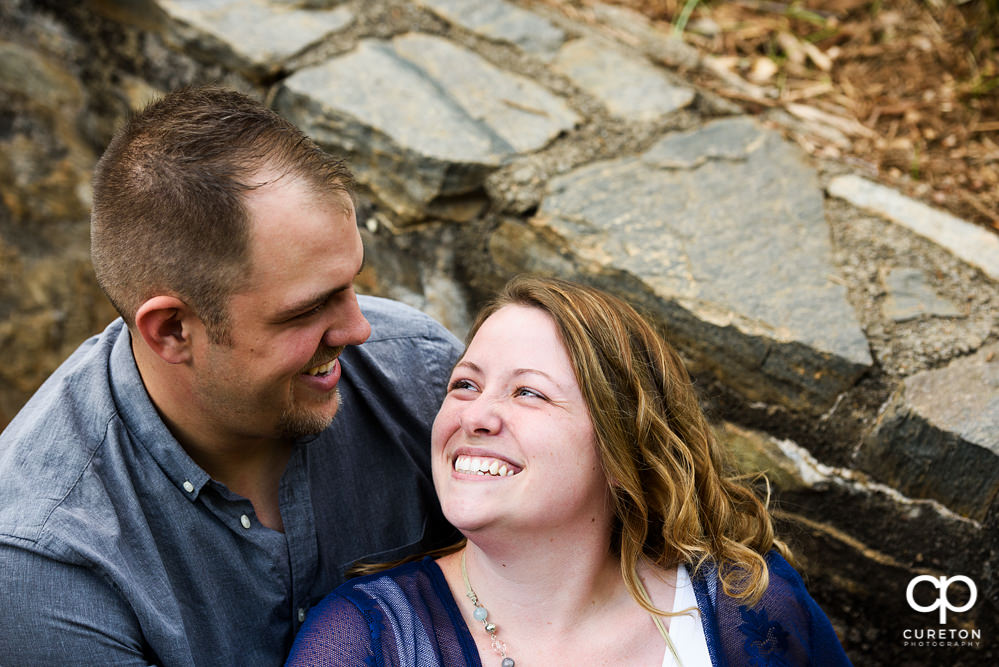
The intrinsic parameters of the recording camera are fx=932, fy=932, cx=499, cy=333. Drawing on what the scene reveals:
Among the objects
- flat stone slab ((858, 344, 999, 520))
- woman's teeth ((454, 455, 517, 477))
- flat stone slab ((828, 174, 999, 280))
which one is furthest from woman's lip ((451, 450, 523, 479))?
flat stone slab ((828, 174, 999, 280))

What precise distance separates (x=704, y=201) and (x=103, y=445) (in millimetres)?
1695

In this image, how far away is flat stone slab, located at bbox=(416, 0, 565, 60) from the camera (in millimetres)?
3186

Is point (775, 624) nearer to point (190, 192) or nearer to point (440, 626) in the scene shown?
point (440, 626)

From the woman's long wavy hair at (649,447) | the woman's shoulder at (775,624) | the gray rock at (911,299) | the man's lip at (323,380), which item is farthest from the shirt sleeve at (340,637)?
the gray rock at (911,299)

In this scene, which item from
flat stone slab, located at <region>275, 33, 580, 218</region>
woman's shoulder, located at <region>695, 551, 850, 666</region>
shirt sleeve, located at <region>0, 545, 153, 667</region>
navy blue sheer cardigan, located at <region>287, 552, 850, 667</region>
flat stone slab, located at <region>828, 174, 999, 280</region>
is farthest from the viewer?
flat stone slab, located at <region>275, 33, 580, 218</region>

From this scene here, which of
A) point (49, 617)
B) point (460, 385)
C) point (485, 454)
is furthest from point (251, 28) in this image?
point (49, 617)

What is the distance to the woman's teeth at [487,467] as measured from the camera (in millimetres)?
1808

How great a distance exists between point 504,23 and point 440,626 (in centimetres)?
217

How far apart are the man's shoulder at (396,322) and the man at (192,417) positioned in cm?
30

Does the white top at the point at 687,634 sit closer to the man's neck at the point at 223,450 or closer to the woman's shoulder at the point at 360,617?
the woman's shoulder at the point at 360,617

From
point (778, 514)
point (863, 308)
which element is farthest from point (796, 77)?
point (778, 514)

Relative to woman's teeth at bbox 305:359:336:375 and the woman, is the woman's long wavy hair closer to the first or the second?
the woman

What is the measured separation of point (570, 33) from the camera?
3.28 meters

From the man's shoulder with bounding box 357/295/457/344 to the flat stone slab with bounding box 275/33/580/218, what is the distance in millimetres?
495
